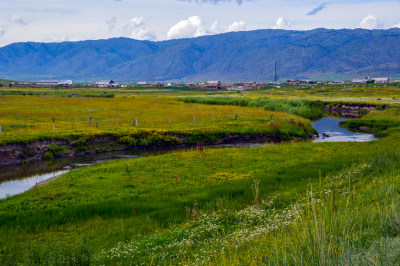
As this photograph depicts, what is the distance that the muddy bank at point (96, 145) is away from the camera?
112 feet

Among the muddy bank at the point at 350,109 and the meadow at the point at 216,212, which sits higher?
the meadow at the point at 216,212

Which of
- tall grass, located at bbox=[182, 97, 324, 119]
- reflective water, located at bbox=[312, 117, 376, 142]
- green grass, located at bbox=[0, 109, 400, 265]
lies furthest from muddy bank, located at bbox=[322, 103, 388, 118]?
green grass, located at bbox=[0, 109, 400, 265]

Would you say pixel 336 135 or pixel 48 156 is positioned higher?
pixel 48 156

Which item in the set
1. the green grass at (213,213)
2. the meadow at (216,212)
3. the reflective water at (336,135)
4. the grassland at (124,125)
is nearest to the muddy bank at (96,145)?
the grassland at (124,125)

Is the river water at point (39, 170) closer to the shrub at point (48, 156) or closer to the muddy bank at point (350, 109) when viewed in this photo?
the shrub at point (48, 156)

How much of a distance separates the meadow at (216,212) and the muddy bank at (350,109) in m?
51.0

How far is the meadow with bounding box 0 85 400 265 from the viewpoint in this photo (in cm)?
693

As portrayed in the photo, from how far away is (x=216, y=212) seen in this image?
14758mm

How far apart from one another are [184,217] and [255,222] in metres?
4.40

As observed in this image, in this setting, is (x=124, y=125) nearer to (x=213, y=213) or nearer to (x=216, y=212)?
(x=216, y=212)

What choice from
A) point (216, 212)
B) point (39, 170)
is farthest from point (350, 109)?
point (216, 212)

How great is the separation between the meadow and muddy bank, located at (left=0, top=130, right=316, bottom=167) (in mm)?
10469

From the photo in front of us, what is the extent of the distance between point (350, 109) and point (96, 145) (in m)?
68.1

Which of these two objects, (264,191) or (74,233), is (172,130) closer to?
(264,191)
